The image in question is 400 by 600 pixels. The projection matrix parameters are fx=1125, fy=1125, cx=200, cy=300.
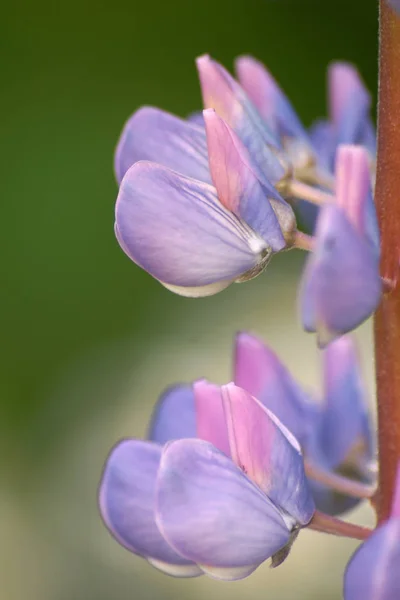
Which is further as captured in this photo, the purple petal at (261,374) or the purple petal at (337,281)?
the purple petal at (261,374)

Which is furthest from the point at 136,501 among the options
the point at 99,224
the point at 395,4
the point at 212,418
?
the point at 99,224

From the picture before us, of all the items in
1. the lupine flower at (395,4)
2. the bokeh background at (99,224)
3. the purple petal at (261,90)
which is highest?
the lupine flower at (395,4)

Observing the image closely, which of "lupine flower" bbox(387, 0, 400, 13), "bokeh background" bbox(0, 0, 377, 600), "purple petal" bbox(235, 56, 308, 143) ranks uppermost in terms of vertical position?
"lupine flower" bbox(387, 0, 400, 13)

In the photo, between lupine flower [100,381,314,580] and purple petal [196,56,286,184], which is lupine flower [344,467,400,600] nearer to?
lupine flower [100,381,314,580]

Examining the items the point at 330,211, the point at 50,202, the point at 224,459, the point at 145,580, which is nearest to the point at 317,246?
the point at 330,211

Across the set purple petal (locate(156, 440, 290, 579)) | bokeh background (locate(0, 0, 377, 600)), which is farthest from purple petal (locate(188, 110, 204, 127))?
bokeh background (locate(0, 0, 377, 600))

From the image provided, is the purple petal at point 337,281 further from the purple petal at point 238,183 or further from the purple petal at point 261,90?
the purple petal at point 261,90

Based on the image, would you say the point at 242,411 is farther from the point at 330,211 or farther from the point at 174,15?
the point at 174,15

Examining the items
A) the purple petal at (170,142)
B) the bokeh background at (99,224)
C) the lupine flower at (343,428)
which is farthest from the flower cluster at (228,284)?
the bokeh background at (99,224)

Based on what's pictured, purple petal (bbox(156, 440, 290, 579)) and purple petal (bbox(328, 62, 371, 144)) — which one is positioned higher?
purple petal (bbox(328, 62, 371, 144))
